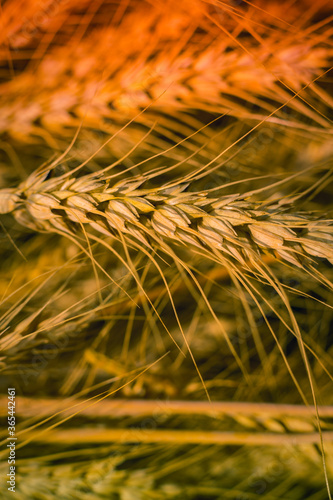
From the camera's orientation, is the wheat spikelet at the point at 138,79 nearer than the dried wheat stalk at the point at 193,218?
No

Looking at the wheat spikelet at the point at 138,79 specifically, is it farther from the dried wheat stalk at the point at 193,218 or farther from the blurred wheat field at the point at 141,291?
the dried wheat stalk at the point at 193,218

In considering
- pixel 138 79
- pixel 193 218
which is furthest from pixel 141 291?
pixel 138 79

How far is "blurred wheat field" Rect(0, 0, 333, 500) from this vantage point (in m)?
0.54

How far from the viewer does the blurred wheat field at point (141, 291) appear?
0.54 metres

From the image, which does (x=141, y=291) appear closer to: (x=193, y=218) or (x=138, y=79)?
(x=193, y=218)

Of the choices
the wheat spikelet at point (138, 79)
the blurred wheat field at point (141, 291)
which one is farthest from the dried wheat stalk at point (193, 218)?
the wheat spikelet at point (138, 79)

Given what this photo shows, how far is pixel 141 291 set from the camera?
54 cm

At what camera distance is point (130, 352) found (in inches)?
25.9

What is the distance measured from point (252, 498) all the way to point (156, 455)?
0.52ft

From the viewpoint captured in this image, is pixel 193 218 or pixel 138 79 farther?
pixel 138 79

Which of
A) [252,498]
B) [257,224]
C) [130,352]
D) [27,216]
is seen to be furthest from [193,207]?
[252,498]

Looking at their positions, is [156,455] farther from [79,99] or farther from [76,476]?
[79,99]

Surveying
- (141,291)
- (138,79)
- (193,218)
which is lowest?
(141,291)

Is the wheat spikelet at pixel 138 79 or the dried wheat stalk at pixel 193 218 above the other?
the wheat spikelet at pixel 138 79
